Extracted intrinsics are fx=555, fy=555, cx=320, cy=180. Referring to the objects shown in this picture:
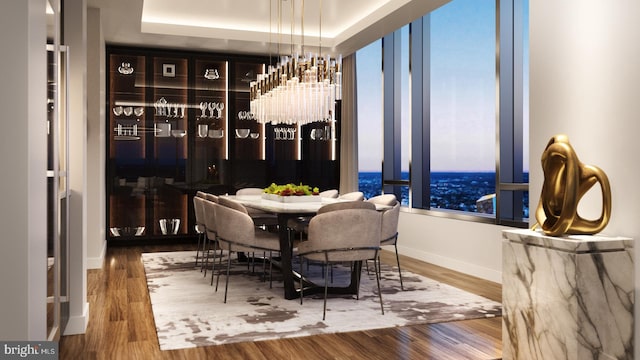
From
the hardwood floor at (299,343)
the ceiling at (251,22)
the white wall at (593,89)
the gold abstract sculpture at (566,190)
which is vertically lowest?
the hardwood floor at (299,343)

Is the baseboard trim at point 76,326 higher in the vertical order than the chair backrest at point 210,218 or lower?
lower

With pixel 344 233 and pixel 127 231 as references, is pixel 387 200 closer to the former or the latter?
pixel 344 233

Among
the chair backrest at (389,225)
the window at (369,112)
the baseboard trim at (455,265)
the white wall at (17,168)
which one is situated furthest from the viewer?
the window at (369,112)

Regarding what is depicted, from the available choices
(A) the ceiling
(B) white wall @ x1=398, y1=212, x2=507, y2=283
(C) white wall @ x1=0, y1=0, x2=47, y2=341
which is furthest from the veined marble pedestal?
(A) the ceiling

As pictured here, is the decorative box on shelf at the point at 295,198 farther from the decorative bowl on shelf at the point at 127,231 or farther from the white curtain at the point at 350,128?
the decorative bowl on shelf at the point at 127,231

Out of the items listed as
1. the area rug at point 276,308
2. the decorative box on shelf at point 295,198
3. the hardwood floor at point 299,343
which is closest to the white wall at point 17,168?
the hardwood floor at point 299,343

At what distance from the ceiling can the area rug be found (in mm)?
2810

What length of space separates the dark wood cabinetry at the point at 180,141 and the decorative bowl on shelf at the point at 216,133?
1 cm

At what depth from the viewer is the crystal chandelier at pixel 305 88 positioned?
509 centimetres

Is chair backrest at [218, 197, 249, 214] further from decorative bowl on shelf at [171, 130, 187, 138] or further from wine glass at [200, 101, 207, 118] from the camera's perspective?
wine glass at [200, 101, 207, 118]

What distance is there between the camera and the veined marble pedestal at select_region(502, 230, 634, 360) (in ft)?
8.83

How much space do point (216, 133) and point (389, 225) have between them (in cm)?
413

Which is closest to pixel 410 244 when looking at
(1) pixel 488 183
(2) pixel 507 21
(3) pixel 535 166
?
(1) pixel 488 183

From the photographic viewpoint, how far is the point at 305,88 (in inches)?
201
